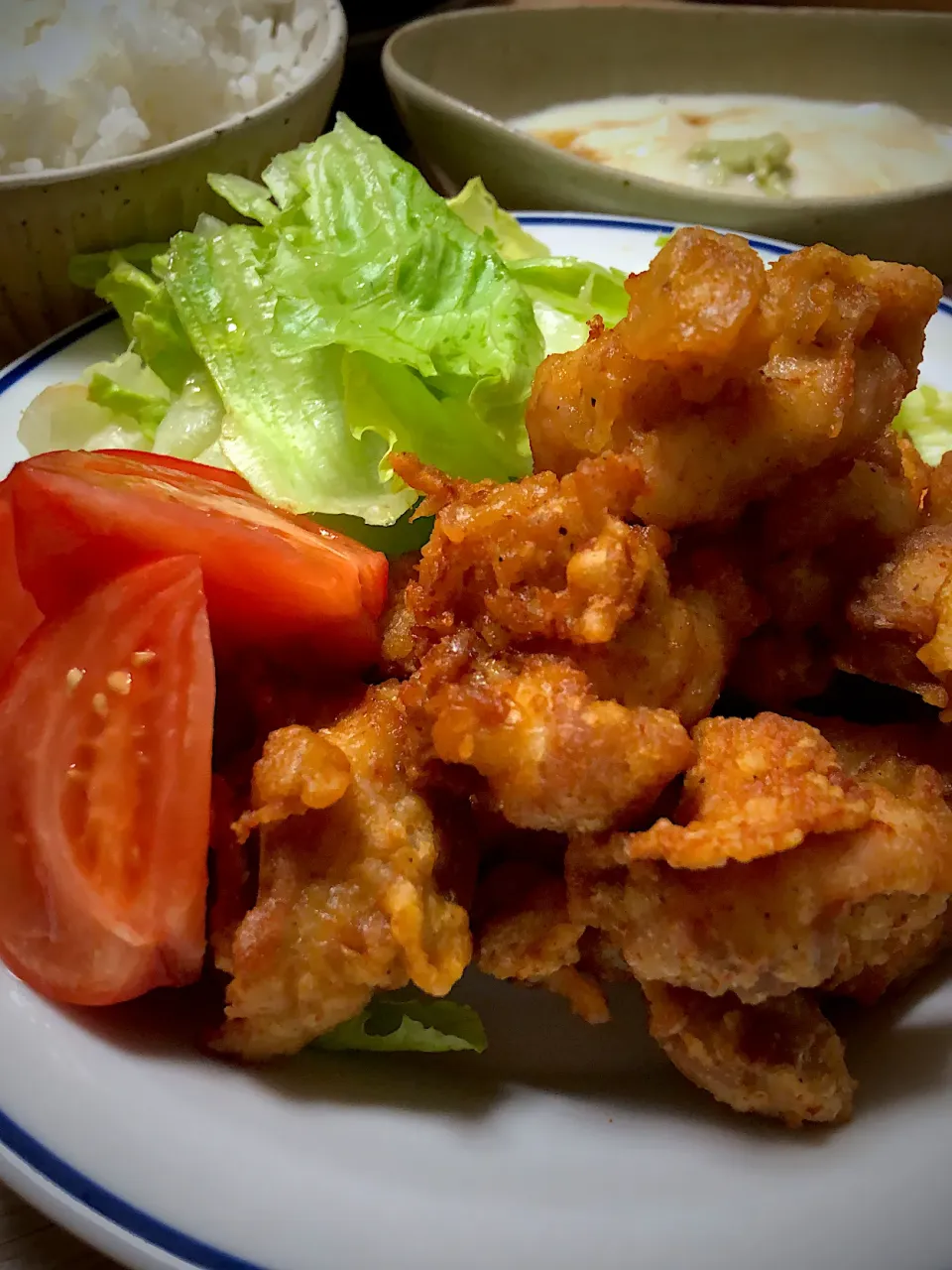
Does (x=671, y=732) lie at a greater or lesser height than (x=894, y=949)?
greater

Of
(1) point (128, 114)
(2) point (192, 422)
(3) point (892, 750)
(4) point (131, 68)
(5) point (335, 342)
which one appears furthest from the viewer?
(4) point (131, 68)

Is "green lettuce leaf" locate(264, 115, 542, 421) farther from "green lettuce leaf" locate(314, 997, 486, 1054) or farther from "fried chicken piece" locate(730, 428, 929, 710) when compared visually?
"green lettuce leaf" locate(314, 997, 486, 1054)

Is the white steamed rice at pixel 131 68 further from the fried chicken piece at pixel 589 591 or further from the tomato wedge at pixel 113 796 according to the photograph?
the fried chicken piece at pixel 589 591

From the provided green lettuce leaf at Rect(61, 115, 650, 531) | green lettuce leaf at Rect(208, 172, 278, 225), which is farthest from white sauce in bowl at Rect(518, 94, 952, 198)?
→ green lettuce leaf at Rect(208, 172, 278, 225)

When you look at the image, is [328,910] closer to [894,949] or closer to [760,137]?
[894,949]

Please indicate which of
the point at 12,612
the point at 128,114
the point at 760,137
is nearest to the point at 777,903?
the point at 12,612
